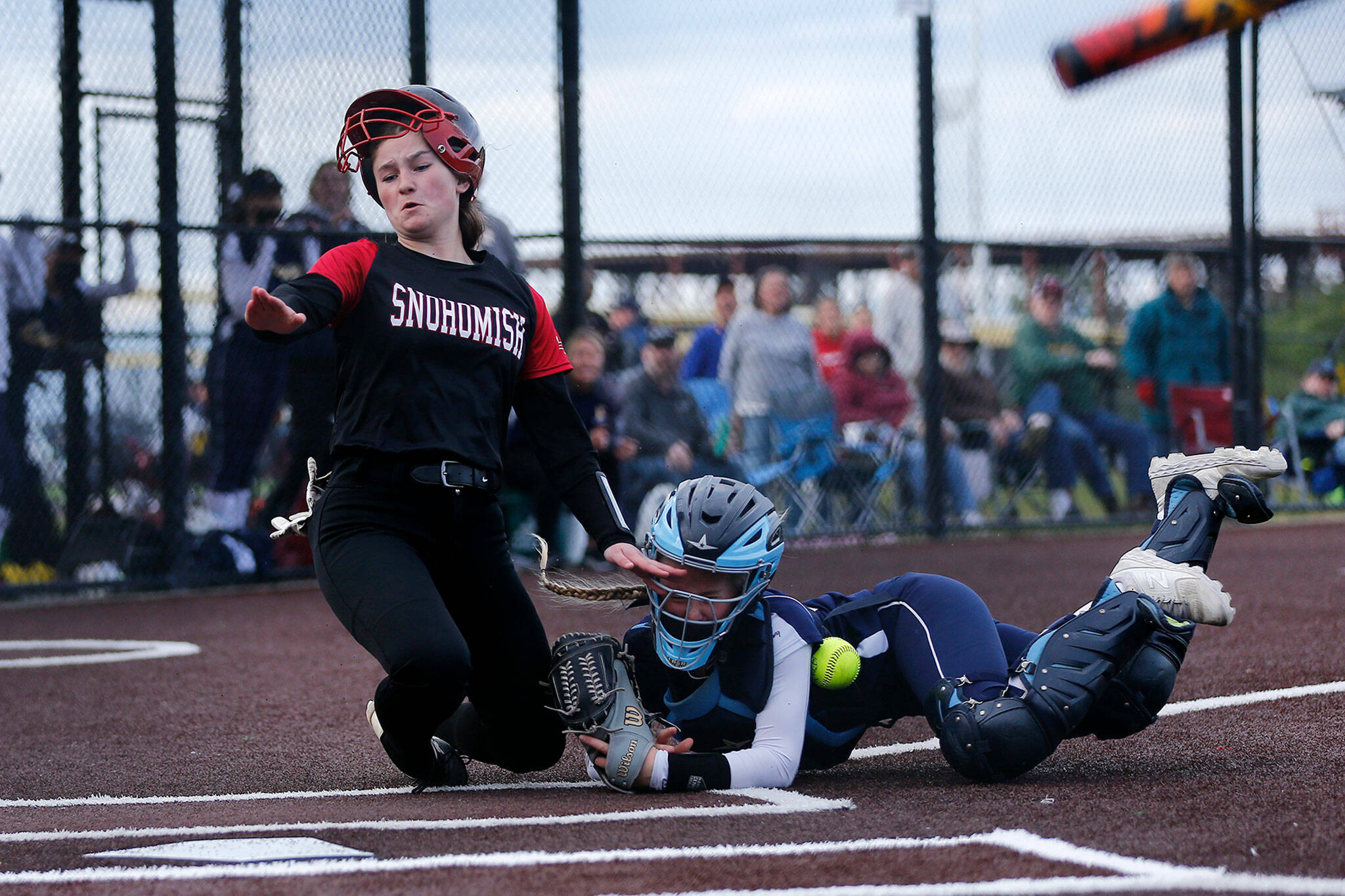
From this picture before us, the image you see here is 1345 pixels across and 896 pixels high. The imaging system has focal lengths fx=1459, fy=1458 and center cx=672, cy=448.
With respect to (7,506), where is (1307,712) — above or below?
below

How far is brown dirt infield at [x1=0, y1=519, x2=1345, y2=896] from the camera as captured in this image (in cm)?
269

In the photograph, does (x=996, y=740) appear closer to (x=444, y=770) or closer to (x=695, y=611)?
(x=695, y=611)

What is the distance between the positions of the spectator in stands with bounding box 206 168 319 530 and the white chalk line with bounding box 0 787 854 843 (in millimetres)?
5936

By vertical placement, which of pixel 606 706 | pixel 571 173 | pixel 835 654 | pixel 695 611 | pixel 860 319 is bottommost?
pixel 606 706

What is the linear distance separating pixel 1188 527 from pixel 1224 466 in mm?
Answer: 220

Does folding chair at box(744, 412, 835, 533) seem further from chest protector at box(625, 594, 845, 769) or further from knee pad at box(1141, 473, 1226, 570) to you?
chest protector at box(625, 594, 845, 769)

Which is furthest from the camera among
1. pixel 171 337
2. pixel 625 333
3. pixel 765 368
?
pixel 765 368

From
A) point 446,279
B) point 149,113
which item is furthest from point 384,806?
point 149,113

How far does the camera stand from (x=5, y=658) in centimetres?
666

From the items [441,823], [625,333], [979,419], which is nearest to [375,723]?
[441,823]

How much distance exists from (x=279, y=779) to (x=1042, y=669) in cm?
207

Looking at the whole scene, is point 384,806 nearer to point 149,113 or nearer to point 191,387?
point 191,387

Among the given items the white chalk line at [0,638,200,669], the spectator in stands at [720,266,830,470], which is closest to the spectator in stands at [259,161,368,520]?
the white chalk line at [0,638,200,669]

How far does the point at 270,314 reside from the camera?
3236mm
